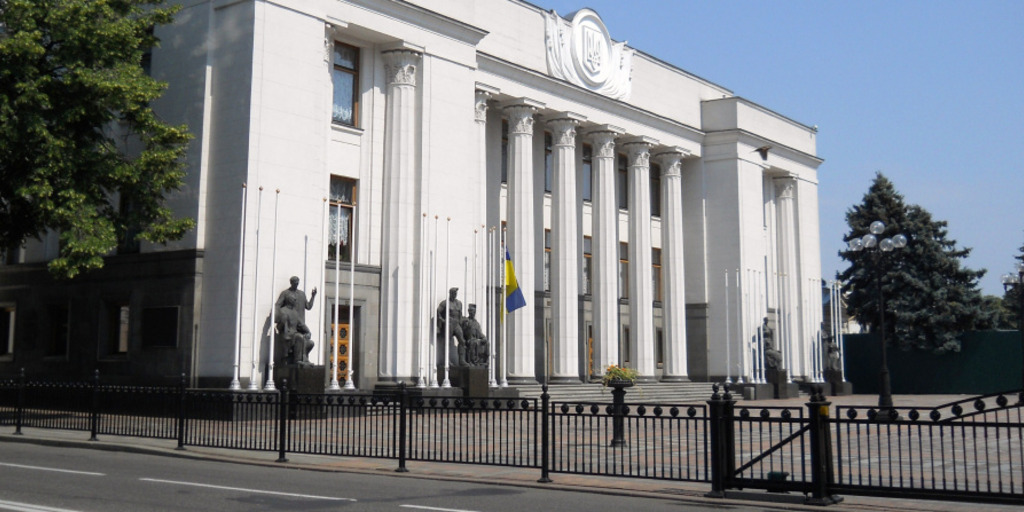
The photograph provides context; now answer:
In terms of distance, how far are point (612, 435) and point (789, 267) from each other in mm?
35950

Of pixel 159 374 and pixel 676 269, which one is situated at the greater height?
pixel 676 269

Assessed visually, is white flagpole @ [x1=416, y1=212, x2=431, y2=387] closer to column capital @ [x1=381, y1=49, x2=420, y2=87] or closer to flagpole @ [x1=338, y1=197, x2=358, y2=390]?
flagpole @ [x1=338, y1=197, x2=358, y2=390]

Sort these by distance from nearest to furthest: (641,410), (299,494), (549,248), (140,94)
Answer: (299,494), (641,410), (140,94), (549,248)

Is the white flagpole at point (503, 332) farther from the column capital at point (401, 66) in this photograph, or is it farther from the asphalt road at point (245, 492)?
the asphalt road at point (245, 492)

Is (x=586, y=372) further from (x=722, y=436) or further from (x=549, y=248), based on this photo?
(x=722, y=436)

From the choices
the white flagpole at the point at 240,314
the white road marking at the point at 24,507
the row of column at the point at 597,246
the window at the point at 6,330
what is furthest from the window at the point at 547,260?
the white road marking at the point at 24,507

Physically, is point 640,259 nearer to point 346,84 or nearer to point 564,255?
point 564,255

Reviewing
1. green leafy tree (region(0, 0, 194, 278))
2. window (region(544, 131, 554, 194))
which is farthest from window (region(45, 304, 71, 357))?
window (region(544, 131, 554, 194))

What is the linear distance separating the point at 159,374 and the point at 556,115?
19461 mm

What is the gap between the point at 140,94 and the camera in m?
24.1

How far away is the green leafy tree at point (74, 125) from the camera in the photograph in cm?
2297

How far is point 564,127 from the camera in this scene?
40.7m

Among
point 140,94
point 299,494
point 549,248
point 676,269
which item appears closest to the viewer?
point 299,494

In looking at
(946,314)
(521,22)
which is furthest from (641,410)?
(946,314)
